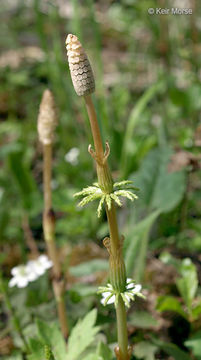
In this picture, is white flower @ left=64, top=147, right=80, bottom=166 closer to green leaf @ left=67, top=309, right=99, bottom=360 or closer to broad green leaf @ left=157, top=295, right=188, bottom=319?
broad green leaf @ left=157, top=295, right=188, bottom=319

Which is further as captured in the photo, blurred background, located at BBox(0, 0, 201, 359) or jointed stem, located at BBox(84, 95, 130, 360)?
blurred background, located at BBox(0, 0, 201, 359)

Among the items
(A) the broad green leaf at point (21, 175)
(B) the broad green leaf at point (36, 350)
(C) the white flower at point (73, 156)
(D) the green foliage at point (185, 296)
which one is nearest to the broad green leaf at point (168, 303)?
(D) the green foliage at point (185, 296)

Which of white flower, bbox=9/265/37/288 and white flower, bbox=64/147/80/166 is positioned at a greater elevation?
white flower, bbox=64/147/80/166

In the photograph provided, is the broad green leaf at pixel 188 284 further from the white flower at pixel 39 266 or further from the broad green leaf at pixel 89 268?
the white flower at pixel 39 266

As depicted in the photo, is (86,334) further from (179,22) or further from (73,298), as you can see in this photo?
(179,22)

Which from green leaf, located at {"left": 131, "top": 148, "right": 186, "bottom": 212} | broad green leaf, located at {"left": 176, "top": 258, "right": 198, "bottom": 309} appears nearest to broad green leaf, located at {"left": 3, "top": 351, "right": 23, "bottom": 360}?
broad green leaf, located at {"left": 176, "top": 258, "right": 198, "bottom": 309}

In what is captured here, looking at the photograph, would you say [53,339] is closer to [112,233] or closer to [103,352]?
[103,352]

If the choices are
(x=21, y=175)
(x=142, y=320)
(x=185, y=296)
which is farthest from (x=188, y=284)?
(x=21, y=175)

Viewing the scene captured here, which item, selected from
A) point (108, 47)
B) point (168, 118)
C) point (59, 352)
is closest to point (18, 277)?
point (59, 352)
